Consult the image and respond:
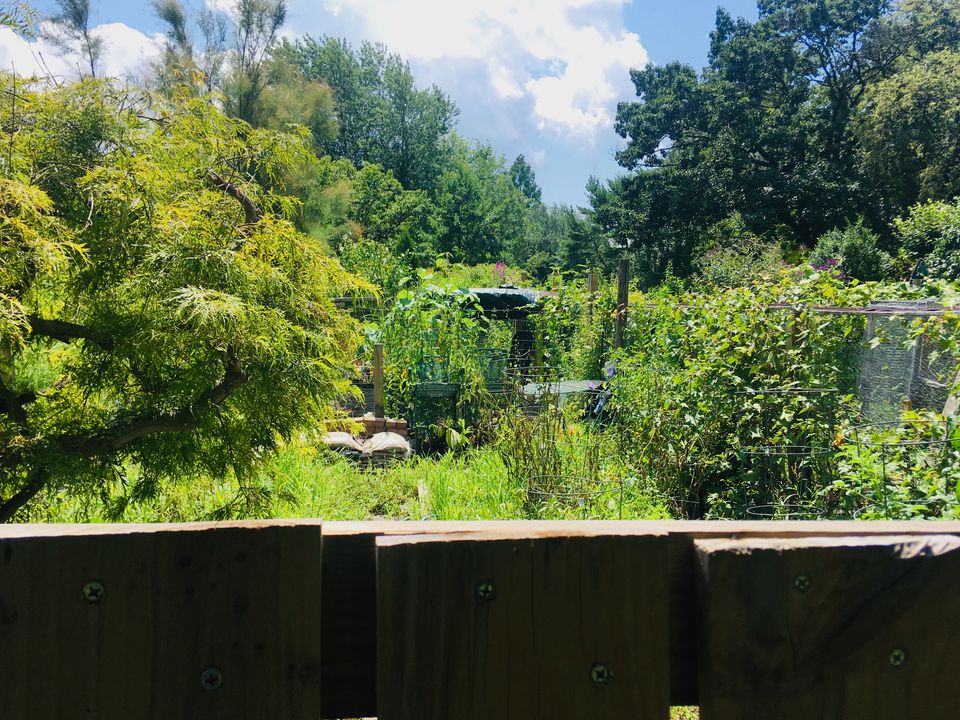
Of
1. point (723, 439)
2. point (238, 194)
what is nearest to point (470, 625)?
point (238, 194)

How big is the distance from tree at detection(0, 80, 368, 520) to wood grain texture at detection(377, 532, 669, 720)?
1582 millimetres

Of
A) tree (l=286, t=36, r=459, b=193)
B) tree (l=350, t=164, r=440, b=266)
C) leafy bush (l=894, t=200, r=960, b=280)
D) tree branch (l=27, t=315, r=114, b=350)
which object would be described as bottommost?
tree branch (l=27, t=315, r=114, b=350)

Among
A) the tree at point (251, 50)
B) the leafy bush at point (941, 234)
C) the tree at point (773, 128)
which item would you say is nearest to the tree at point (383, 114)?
the tree at point (773, 128)

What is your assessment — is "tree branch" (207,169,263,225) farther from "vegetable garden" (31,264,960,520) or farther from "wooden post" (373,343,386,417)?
"wooden post" (373,343,386,417)

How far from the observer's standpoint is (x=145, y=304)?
7.38 ft

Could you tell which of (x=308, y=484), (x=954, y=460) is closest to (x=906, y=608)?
(x=954, y=460)

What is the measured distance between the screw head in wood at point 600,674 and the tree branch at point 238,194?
2.32m

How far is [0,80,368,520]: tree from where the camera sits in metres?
2.21

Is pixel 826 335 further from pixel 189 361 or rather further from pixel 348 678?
pixel 348 678

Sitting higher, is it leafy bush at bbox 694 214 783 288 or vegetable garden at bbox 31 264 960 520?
leafy bush at bbox 694 214 783 288

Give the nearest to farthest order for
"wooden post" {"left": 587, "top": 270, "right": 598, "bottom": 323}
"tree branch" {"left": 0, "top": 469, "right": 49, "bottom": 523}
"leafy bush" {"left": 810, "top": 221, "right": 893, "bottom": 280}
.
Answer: "tree branch" {"left": 0, "top": 469, "right": 49, "bottom": 523}
"wooden post" {"left": 587, "top": 270, "right": 598, "bottom": 323}
"leafy bush" {"left": 810, "top": 221, "right": 893, "bottom": 280}

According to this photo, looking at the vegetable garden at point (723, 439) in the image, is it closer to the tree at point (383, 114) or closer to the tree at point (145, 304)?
the tree at point (145, 304)

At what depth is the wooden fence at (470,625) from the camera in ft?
2.28

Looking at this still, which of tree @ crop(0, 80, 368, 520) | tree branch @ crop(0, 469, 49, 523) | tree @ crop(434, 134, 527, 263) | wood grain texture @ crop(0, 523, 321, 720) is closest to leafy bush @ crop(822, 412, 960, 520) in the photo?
tree @ crop(0, 80, 368, 520)
